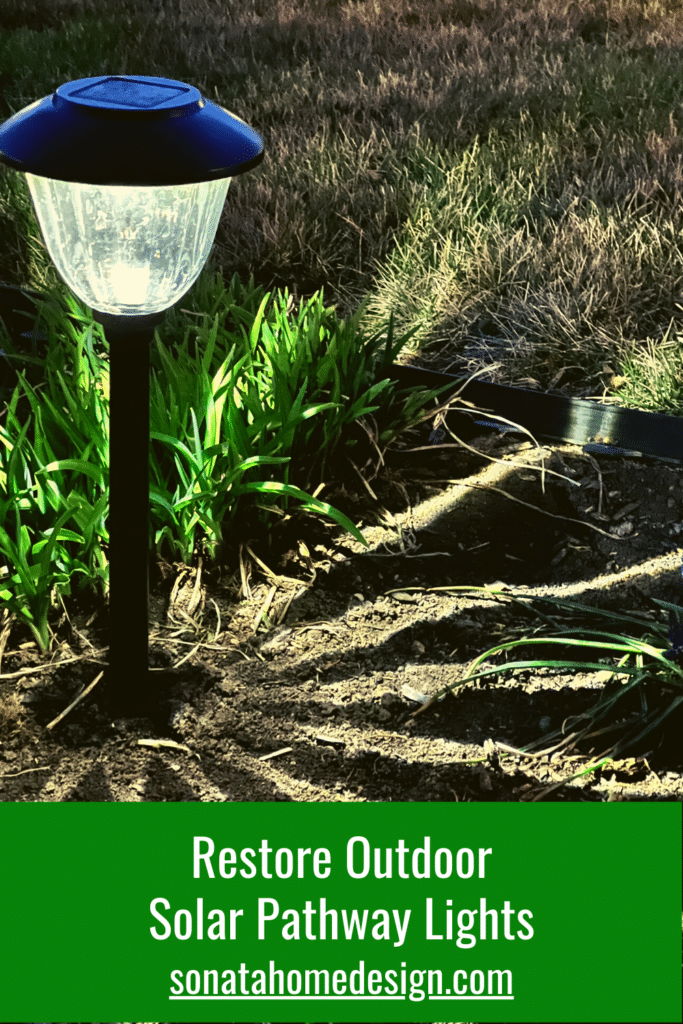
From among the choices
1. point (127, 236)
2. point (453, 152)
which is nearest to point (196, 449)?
point (127, 236)

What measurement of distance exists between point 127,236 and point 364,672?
107 centimetres

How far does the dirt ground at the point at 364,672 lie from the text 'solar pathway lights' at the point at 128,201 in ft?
1.27

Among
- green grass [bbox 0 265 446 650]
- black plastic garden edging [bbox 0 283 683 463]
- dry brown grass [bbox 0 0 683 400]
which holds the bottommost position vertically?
green grass [bbox 0 265 446 650]

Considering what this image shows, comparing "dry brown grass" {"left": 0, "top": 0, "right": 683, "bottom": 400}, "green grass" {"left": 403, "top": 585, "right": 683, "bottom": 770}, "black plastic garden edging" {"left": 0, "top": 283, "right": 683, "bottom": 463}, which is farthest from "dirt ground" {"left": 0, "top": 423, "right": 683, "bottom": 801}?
"dry brown grass" {"left": 0, "top": 0, "right": 683, "bottom": 400}

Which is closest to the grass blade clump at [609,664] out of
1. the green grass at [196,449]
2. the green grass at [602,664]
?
the green grass at [602,664]

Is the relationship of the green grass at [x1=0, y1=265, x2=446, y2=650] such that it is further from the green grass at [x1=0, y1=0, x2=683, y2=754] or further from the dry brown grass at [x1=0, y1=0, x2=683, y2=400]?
the dry brown grass at [x1=0, y1=0, x2=683, y2=400]

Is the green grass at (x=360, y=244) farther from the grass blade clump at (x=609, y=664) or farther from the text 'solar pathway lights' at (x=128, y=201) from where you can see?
the text 'solar pathway lights' at (x=128, y=201)

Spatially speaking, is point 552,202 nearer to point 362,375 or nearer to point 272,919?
point 362,375

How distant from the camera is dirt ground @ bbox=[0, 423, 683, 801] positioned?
185 centimetres

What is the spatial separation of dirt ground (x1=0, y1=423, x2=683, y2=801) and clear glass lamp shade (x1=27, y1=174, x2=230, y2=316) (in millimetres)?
855

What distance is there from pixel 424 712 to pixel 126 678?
0.62m

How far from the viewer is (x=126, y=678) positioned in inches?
75.4

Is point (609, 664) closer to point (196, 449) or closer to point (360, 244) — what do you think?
point (196, 449)

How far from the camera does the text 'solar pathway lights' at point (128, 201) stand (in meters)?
1.35
